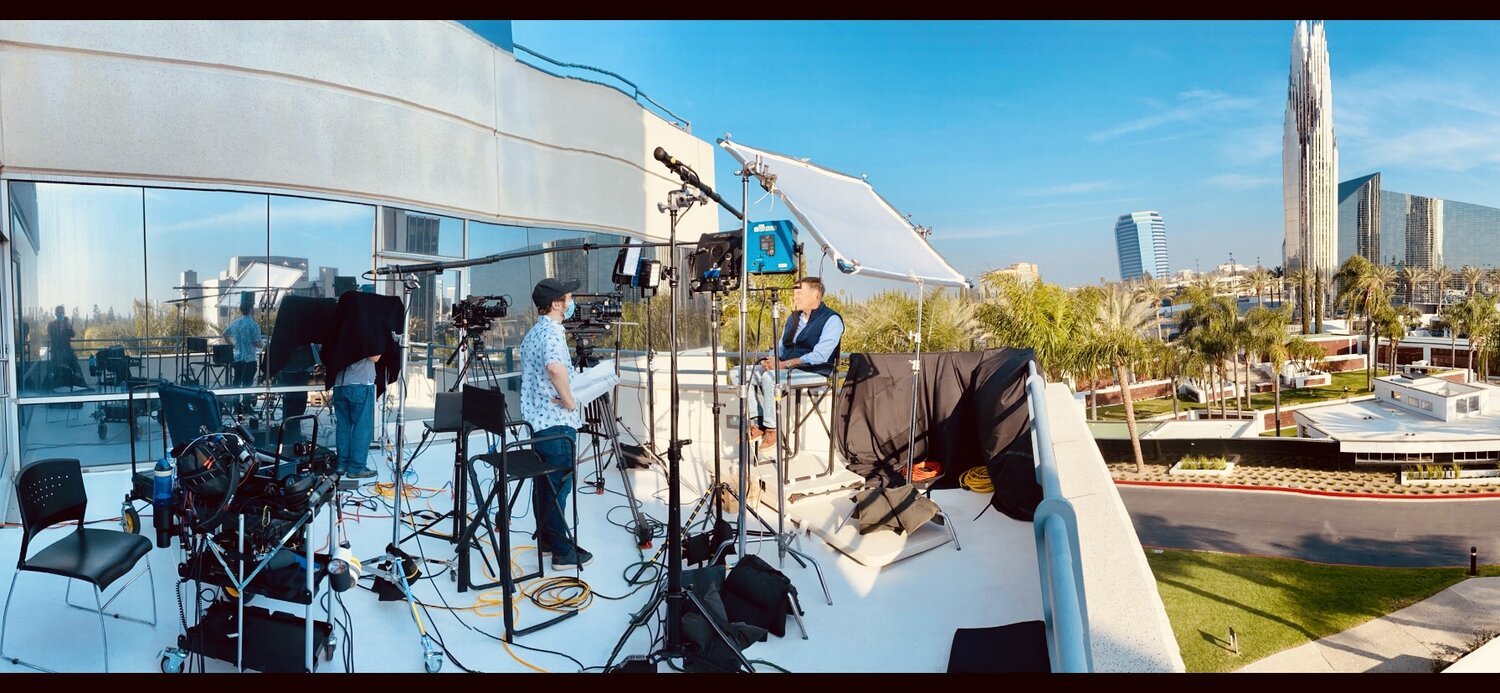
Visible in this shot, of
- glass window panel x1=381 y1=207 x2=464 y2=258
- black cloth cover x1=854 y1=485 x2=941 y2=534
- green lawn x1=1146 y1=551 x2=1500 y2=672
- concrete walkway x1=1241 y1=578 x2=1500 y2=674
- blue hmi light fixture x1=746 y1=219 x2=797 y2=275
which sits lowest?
concrete walkway x1=1241 y1=578 x2=1500 y2=674

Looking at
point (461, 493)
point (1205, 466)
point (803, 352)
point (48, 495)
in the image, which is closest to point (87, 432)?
point (48, 495)

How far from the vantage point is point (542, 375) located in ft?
13.8

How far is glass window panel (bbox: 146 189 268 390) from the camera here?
6.68 metres

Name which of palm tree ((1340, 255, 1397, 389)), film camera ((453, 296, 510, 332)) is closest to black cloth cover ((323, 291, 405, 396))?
film camera ((453, 296, 510, 332))

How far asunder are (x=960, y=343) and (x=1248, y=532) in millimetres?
17213

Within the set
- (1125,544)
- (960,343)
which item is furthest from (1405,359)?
(1125,544)

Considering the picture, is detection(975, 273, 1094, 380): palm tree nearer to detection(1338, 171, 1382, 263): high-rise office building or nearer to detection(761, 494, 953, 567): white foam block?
detection(761, 494, 953, 567): white foam block

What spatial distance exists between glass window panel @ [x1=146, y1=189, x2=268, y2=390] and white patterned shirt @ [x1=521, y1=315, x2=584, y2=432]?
4.54 meters

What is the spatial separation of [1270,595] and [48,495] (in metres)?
35.0

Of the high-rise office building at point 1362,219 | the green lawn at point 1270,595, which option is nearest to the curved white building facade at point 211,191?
the green lawn at point 1270,595

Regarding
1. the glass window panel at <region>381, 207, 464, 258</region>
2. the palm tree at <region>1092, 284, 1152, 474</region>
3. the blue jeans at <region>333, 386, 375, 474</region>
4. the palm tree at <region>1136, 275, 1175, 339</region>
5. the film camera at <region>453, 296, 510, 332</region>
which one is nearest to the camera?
the film camera at <region>453, 296, 510, 332</region>

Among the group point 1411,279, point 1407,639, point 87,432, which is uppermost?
point 1411,279

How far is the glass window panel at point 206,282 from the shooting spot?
6684 millimetres

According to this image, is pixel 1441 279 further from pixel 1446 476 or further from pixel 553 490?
pixel 553 490
